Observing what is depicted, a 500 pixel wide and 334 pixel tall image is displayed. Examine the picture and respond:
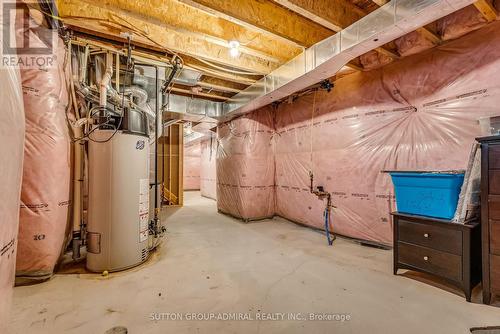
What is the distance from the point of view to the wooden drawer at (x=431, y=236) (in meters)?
1.78

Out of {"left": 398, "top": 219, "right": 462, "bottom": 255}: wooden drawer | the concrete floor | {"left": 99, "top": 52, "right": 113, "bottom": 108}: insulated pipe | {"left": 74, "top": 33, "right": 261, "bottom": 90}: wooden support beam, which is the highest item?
{"left": 74, "top": 33, "right": 261, "bottom": 90}: wooden support beam

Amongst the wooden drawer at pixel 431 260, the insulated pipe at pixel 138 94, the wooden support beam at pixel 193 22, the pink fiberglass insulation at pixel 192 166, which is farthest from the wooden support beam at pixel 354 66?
the pink fiberglass insulation at pixel 192 166

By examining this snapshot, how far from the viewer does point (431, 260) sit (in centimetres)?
191

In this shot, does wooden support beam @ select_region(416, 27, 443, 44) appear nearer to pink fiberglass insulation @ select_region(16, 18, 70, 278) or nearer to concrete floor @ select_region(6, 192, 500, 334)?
concrete floor @ select_region(6, 192, 500, 334)

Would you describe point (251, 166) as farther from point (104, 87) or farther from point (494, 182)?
point (494, 182)

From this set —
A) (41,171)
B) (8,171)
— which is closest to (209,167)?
(41,171)

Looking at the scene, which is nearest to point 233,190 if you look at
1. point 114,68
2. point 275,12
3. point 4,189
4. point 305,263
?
point 305,263

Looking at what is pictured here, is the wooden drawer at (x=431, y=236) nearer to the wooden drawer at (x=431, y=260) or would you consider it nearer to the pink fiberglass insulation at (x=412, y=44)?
the wooden drawer at (x=431, y=260)

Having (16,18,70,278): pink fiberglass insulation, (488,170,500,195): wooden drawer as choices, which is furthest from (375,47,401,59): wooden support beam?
(16,18,70,278): pink fiberglass insulation

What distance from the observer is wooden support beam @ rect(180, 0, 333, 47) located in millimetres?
2049

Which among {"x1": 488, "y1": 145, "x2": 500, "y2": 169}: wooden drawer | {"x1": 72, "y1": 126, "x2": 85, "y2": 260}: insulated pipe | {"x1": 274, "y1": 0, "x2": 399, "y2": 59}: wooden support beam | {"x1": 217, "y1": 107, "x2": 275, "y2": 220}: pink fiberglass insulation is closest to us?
{"x1": 488, "y1": 145, "x2": 500, "y2": 169}: wooden drawer

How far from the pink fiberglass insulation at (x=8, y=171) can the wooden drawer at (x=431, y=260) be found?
2580mm

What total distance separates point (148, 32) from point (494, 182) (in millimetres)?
3316

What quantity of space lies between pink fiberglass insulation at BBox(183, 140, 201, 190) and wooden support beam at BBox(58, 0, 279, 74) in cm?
709
